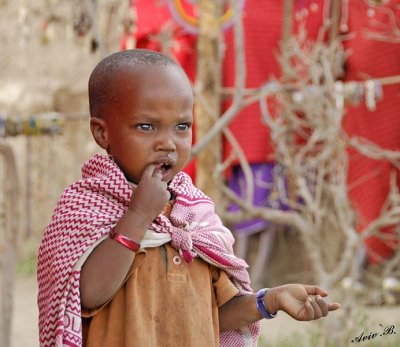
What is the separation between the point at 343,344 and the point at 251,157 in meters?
2.71

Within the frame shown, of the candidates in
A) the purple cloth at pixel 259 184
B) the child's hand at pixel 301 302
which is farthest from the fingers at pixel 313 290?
the purple cloth at pixel 259 184

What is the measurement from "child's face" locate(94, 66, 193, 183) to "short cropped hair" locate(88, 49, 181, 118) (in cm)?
2

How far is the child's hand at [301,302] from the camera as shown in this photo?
5.20 ft

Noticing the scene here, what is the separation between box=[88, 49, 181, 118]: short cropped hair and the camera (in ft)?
5.31

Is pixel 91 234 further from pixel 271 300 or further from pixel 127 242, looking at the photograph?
pixel 271 300

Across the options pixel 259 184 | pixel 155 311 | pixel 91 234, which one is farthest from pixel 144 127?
pixel 259 184

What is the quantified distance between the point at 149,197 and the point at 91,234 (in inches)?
5.5

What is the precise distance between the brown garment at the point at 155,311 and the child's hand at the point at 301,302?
15cm

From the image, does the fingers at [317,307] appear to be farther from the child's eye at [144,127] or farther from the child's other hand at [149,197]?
the child's eye at [144,127]

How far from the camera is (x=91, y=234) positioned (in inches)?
61.2

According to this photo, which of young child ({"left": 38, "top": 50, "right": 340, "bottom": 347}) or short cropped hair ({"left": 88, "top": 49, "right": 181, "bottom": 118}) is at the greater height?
short cropped hair ({"left": 88, "top": 49, "right": 181, "bottom": 118})

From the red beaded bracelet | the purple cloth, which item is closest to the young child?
the red beaded bracelet

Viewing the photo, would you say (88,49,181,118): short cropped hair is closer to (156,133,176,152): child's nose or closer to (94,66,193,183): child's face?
(94,66,193,183): child's face

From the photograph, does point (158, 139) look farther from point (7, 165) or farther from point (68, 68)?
point (68, 68)
